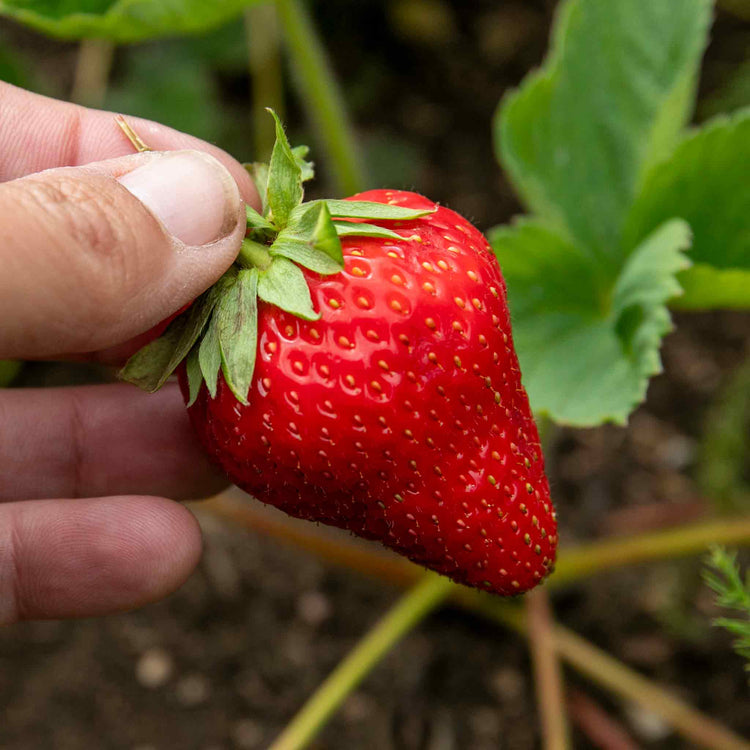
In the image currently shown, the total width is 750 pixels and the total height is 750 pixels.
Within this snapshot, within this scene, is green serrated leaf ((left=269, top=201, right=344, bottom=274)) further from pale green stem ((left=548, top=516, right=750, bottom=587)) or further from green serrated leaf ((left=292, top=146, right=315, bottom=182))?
pale green stem ((left=548, top=516, right=750, bottom=587))

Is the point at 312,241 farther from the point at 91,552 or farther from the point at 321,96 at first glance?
the point at 321,96

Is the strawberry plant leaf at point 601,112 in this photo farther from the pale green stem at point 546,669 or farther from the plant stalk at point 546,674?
the plant stalk at point 546,674

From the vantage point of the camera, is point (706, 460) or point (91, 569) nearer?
point (91, 569)

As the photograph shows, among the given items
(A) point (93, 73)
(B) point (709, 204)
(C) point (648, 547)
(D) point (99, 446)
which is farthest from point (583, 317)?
(A) point (93, 73)

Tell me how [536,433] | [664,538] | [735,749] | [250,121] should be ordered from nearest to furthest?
[536,433]
[735,749]
[664,538]
[250,121]

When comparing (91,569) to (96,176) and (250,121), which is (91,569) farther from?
(250,121)

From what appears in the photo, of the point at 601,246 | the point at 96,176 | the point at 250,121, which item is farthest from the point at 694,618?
the point at 250,121
